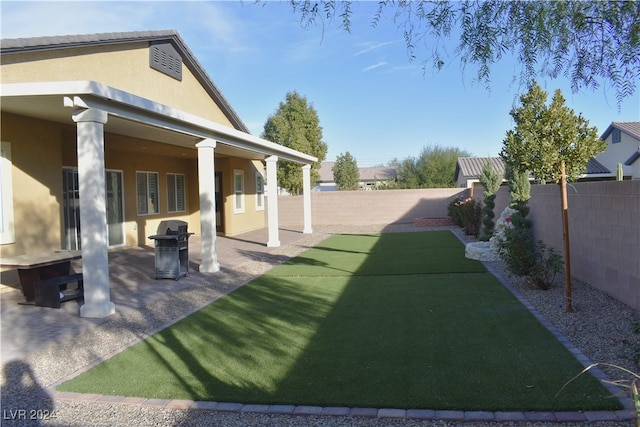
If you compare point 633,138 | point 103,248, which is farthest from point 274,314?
point 633,138

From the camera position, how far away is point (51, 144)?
33.3 feet

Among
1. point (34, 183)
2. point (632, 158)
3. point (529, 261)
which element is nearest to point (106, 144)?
point (34, 183)

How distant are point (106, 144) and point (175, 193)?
5358 millimetres

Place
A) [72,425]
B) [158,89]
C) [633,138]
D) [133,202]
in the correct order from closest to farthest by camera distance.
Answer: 1. [72,425]
2. [158,89]
3. [133,202]
4. [633,138]

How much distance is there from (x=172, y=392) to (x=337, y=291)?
188 inches

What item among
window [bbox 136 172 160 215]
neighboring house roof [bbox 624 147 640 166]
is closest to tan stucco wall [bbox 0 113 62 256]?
window [bbox 136 172 160 215]

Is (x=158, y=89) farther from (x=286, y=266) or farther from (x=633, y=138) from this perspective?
(x=633, y=138)

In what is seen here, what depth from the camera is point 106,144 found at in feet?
44.4

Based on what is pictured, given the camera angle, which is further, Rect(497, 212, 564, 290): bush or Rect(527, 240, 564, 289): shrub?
Rect(497, 212, 564, 290): bush

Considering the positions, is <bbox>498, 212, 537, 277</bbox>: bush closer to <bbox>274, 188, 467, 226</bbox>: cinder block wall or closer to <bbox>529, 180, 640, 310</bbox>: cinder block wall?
<bbox>529, 180, 640, 310</bbox>: cinder block wall

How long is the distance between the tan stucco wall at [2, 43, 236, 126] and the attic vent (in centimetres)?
13

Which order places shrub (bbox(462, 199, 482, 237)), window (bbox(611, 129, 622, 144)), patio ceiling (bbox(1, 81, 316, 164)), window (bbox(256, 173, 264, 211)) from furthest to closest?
window (bbox(611, 129, 622, 144)) < window (bbox(256, 173, 264, 211)) < shrub (bbox(462, 199, 482, 237)) < patio ceiling (bbox(1, 81, 316, 164))

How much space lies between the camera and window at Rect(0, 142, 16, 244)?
8898 mm

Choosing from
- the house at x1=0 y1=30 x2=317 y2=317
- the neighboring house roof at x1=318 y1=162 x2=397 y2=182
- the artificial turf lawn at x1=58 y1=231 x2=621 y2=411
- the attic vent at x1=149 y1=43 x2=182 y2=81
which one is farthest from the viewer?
the neighboring house roof at x1=318 y1=162 x2=397 y2=182
